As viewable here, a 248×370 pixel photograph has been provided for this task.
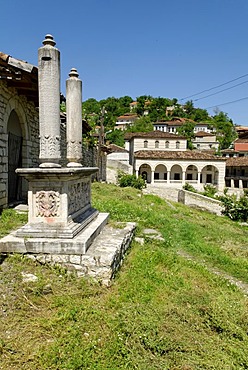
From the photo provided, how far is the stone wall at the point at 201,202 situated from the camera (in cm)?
2220

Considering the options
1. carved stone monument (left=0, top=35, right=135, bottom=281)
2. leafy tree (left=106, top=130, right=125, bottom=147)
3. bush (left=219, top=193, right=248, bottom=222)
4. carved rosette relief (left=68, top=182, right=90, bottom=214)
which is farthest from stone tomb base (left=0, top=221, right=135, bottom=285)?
leafy tree (left=106, top=130, right=125, bottom=147)

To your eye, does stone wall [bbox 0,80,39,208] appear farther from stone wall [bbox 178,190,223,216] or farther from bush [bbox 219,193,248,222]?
stone wall [bbox 178,190,223,216]

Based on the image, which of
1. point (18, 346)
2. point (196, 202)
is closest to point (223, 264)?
point (18, 346)

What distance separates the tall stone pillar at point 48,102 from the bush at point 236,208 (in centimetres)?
1655

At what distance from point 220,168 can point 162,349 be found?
36655 millimetres

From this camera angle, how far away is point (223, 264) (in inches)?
266

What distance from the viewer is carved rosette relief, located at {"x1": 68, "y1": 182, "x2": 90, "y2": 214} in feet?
16.5

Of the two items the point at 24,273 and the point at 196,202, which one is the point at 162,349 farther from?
the point at 196,202

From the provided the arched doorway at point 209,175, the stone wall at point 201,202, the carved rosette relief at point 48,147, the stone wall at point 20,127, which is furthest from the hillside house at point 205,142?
the carved rosette relief at point 48,147

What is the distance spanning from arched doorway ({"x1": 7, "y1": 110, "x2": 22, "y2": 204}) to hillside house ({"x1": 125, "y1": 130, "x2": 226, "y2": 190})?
88.5ft

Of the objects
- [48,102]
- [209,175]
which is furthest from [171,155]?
[48,102]

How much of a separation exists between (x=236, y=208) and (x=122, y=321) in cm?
1743

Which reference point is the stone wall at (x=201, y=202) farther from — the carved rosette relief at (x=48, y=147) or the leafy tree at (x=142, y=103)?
the leafy tree at (x=142, y=103)

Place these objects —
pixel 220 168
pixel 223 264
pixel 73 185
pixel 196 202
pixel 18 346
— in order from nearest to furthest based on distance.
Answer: pixel 18 346, pixel 73 185, pixel 223 264, pixel 196 202, pixel 220 168
